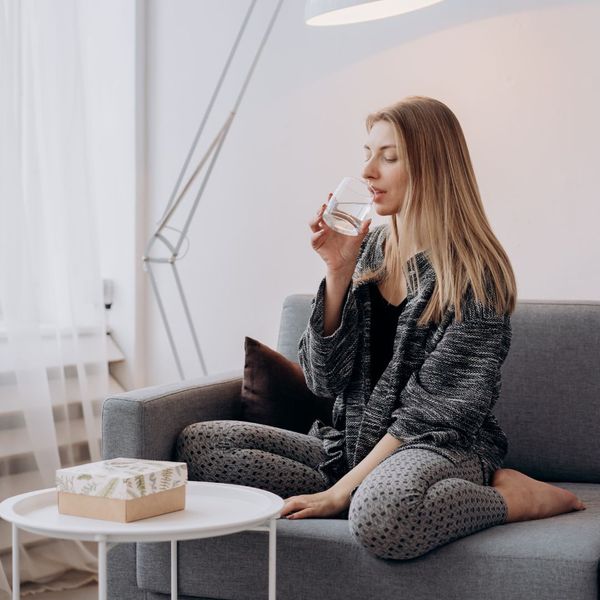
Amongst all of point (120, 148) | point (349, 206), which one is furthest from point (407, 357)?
point (120, 148)

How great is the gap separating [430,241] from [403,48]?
91 centimetres

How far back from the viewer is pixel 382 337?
1973mm

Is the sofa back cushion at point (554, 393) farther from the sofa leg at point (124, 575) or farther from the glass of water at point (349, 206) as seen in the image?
the sofa leg at point (124, 575)

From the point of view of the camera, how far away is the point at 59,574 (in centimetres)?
268

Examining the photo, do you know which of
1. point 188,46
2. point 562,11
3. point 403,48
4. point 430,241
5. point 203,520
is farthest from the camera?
point 188,46

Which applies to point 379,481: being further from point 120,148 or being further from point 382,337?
point 120,148

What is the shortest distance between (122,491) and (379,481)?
461mm

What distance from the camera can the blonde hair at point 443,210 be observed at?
6.10ft

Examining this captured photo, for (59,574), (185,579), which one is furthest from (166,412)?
(59,574)

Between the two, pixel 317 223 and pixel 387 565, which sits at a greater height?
pixel 317 223

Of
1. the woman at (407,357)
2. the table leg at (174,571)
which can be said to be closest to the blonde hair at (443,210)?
the woman at (407,357)

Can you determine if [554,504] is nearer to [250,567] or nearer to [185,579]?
[250,567]

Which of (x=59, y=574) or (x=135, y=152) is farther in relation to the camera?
(x=135, y=152)

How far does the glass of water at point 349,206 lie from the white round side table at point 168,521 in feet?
1.57
